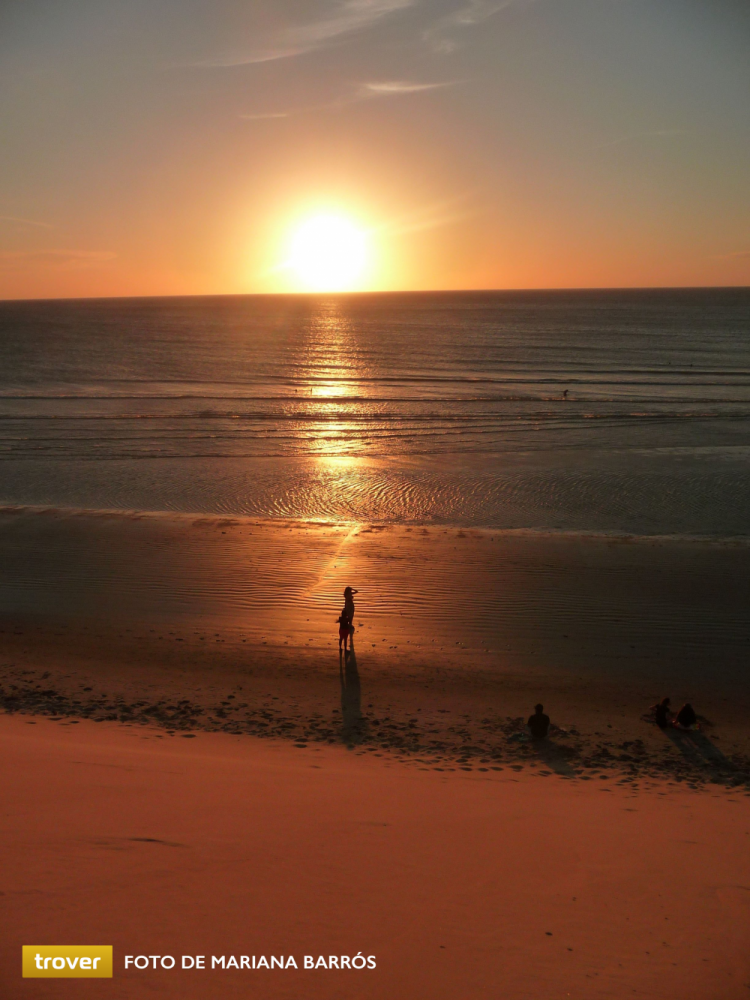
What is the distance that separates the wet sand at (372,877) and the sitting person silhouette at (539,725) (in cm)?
153

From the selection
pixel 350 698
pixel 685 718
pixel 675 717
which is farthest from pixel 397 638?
pixel 685 718

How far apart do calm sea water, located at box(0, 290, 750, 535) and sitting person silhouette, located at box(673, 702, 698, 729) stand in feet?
34.7

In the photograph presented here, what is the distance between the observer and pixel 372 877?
6.42m

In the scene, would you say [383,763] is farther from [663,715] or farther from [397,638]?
[397,638]

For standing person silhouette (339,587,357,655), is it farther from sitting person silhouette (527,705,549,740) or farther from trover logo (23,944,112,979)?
trover logo (23,944,112,979)

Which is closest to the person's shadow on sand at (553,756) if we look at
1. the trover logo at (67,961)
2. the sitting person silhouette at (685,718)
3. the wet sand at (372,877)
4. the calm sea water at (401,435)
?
the wet sand at (372,877)

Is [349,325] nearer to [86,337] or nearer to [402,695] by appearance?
[86,337]

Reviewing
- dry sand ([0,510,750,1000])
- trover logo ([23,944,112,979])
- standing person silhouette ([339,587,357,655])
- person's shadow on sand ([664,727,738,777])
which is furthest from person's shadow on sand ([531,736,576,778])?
trover logo ([23,944,112,979])

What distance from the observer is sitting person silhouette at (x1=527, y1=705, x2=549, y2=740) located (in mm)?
10609

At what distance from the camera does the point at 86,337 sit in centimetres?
10100

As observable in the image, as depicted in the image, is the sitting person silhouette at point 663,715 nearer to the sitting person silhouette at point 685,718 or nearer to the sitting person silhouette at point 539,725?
the sitting person silhouette at point 685,718

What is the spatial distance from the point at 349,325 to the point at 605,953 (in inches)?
4873

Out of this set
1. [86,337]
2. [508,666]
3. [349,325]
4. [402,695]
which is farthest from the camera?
[349,325]

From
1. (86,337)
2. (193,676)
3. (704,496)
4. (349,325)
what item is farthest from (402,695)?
(349,325)
